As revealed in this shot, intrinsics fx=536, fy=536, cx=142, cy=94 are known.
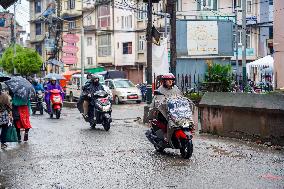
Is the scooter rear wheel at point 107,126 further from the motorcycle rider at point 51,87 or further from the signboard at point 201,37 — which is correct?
the signboard at point 201,37

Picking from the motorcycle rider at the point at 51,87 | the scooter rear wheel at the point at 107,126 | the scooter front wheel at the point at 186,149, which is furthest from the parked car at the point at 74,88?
the scooter front wheel at the point at 186,149

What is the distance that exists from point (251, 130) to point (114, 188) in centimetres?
606

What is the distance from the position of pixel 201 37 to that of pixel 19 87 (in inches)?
693

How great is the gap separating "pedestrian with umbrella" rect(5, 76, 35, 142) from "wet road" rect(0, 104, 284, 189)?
600mm

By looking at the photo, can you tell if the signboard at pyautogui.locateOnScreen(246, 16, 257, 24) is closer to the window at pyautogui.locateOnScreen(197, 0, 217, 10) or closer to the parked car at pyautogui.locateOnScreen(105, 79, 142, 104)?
the window at pyautogui.locateOnScreen(197, 0, 217, 10)

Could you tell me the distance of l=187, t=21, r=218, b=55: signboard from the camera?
28422 millimetres

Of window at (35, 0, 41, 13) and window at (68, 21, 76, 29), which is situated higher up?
window at (35, 0, 41, 13)

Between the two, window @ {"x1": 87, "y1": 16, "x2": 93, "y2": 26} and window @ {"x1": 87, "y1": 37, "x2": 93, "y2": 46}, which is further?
window @ {"x1": 87, "y1": 16, "x2": 93, "y2": 26}

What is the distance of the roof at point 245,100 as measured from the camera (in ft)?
38.4

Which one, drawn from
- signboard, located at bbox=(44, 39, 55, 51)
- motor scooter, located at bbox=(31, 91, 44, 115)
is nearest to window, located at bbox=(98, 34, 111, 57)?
signboard, located at bbox=(44, 39, 55, 51)

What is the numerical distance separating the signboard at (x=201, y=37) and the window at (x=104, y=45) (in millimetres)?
28812

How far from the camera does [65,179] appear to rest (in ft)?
26.5

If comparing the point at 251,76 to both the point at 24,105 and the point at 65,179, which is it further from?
the point at 65,179

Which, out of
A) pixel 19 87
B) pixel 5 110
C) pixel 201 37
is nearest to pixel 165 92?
pixel 5 110
